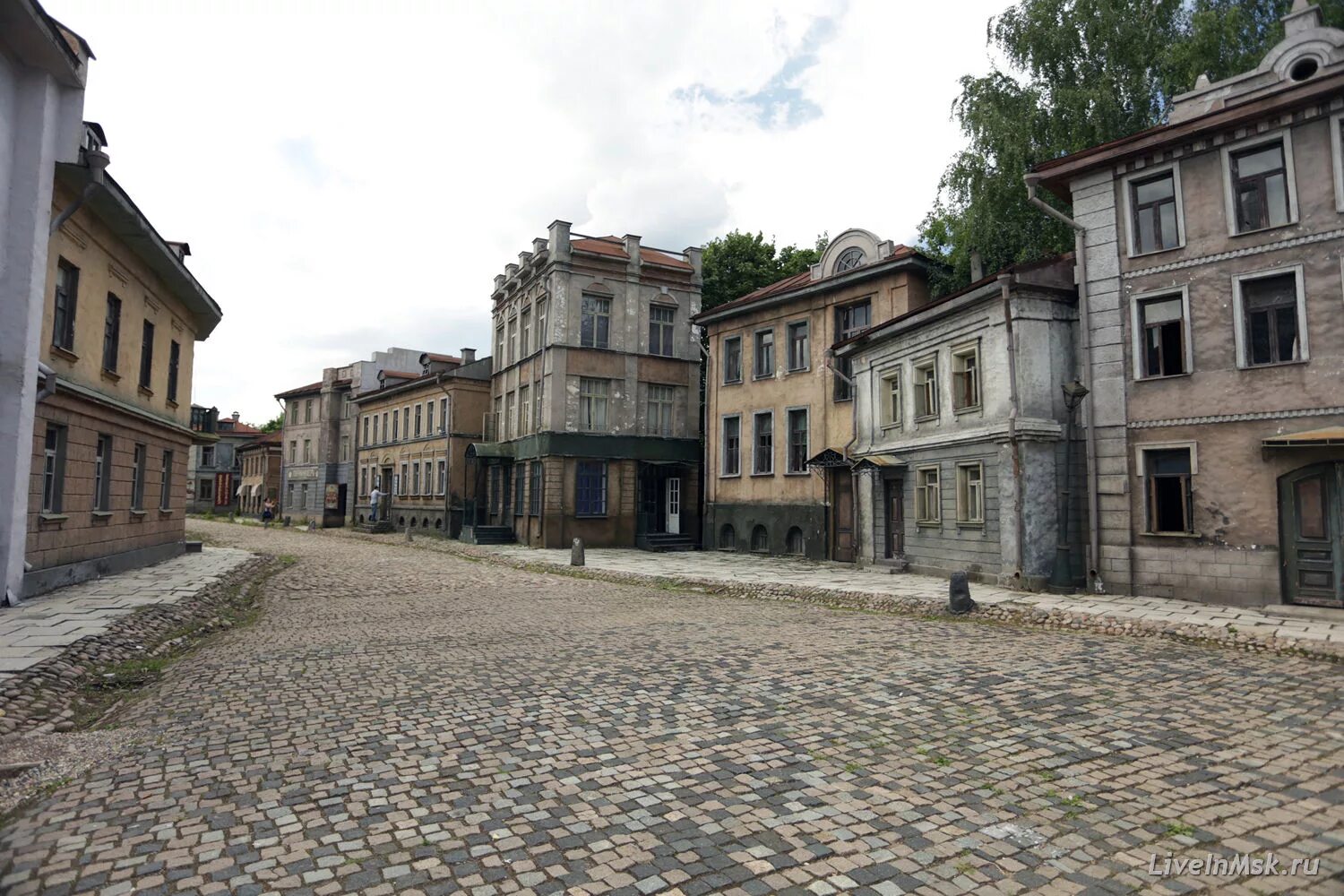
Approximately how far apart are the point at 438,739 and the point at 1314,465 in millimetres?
14810

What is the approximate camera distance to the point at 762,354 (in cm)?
2909

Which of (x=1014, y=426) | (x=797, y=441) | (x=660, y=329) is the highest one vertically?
(x=660, y=329)

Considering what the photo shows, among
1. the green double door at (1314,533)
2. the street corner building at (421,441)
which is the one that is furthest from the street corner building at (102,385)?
the green double door at (1314,533)

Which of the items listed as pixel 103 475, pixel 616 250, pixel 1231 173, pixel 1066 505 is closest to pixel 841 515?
pixel 1066 505

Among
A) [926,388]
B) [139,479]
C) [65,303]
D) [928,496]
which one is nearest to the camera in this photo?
[65,303]

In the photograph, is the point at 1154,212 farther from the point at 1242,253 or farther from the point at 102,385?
the point at 102,385

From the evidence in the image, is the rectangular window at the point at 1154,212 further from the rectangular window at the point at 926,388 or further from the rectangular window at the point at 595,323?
the rectangular window at the point at 595,323

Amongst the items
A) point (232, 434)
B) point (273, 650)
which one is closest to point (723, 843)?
point (273, 650)

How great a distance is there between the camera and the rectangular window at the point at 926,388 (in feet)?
65.0

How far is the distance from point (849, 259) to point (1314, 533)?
633 inches

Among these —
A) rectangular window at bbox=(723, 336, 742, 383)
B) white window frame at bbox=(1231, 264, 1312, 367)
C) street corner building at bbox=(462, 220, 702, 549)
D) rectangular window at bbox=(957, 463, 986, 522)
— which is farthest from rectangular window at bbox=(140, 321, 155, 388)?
white window frame at bbox=(1231, 264, 1312, 367)

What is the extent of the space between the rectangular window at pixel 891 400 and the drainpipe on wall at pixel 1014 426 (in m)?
5.26

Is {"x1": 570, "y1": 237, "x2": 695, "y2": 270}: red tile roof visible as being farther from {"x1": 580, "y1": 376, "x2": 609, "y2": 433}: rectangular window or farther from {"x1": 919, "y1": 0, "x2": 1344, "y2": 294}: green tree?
{"x1": 919, "y1": 0, "x2": 1344, "y2": 294}: green tree

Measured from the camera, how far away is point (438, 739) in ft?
19.3
